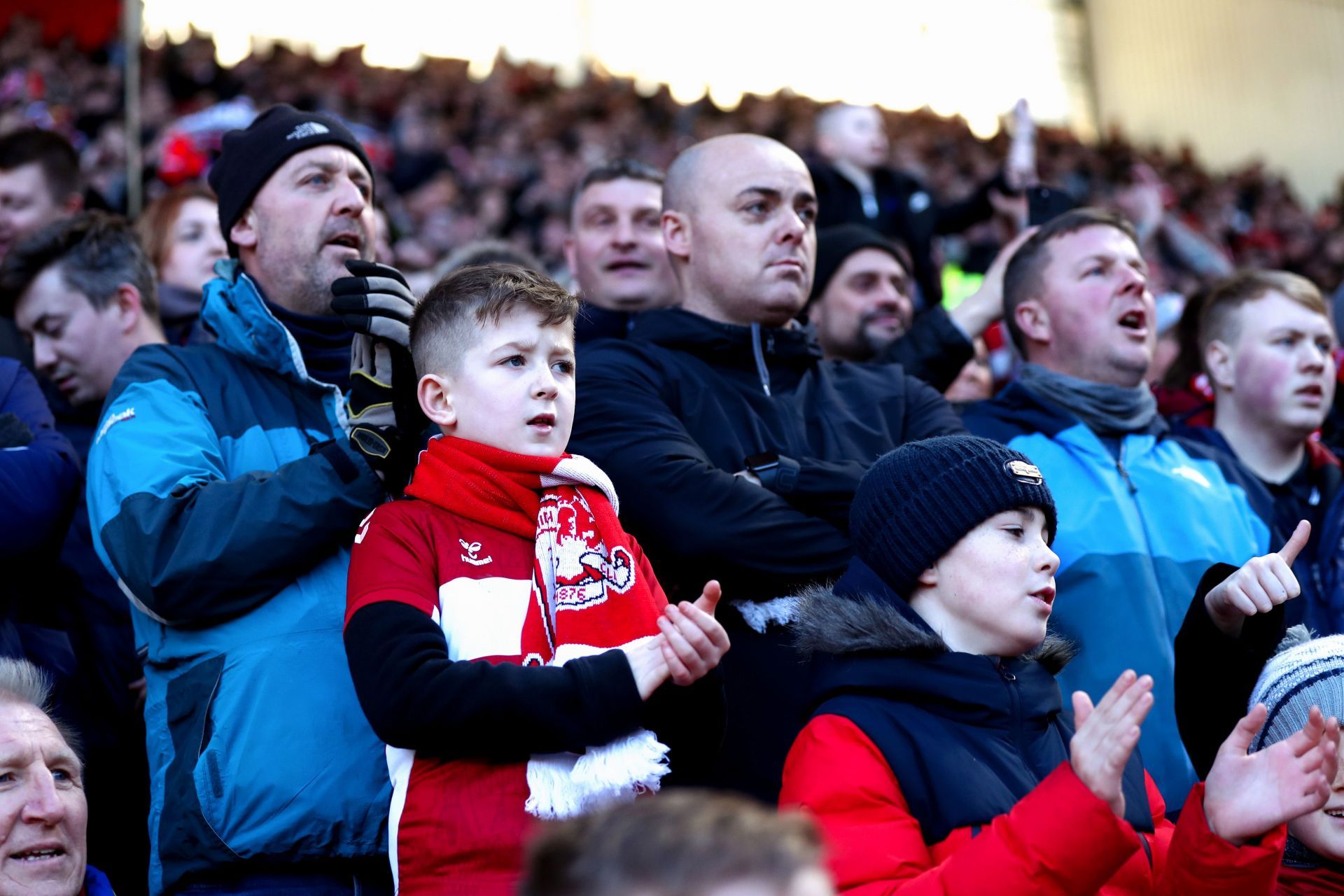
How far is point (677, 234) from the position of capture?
3.78 m

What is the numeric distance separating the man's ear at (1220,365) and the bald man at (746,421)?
131 centimetres

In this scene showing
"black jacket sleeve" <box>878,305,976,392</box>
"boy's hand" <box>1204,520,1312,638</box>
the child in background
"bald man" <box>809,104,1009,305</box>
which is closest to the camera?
the child in background

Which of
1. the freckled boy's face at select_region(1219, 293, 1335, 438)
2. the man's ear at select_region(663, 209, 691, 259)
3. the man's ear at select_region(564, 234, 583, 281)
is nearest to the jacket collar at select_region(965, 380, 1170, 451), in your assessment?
the freckled boy's face at select_region(1219, 293, 1335, 438)

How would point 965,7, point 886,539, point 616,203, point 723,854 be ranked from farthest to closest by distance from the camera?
point 965,7 → point 616,203 → point 886,539 → point 723,854

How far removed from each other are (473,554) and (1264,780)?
4.16 feet

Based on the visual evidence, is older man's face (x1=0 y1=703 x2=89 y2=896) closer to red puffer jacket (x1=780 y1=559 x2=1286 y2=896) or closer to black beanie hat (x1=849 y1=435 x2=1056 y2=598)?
red puffer jacket (x1=780 y1=559 x2=1286 y2=896)

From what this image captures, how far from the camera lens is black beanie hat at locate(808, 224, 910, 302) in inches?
193

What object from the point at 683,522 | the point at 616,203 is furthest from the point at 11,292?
the point at 683,522

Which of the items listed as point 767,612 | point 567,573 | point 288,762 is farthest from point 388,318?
point 767,612

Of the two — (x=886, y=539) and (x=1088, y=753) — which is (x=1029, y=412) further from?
(x=1088, y=753)

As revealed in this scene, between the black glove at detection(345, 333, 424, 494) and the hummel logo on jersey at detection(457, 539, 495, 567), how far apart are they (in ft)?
0.95

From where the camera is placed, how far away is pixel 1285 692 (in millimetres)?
2902

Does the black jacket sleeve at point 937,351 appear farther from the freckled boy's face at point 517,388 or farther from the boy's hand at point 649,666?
the boy's hand at point 649,666

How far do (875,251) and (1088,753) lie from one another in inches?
122
